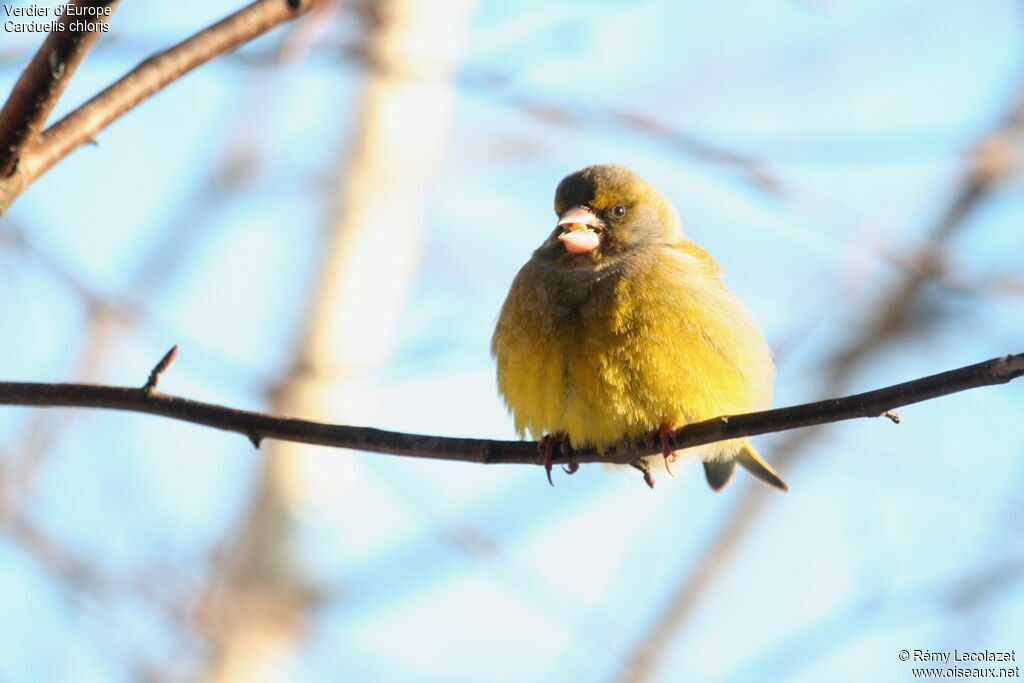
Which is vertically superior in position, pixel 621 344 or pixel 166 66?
pixel 166 66

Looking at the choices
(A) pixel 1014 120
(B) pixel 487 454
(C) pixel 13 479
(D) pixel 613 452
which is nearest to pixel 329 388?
(C) pixel 13 479

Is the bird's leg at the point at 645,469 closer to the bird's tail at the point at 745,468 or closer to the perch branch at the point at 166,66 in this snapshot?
the bird's tail at the point at 745,468

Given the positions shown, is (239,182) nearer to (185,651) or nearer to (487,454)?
(185,651)

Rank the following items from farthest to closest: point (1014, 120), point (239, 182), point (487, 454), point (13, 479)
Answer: point (239, 182), point (13, 479), point (1014, 120), point (487, 454)

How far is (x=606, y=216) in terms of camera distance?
4.63 m

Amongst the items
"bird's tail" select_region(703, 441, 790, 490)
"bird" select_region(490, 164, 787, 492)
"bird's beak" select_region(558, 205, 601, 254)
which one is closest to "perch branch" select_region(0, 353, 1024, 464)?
"bird" select_region(490, 164, 787, 492)

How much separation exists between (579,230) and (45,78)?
7.45 feet

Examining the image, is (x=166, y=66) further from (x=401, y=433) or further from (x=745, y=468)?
(x=745, y=468)

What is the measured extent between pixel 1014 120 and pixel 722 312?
3051 mm

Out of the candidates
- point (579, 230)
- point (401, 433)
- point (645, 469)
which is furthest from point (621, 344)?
point (401, 433)

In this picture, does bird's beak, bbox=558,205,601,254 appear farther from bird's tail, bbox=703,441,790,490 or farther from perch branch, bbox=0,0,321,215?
perch branch, bbox=0,0,321,215

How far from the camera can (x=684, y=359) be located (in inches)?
156

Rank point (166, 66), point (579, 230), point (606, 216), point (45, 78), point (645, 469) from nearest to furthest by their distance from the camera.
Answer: point (45, 78) → point (166, 66) → point (645, 469) → point (579, 230) → point (606, 216)

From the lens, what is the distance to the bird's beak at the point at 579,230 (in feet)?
14.3
